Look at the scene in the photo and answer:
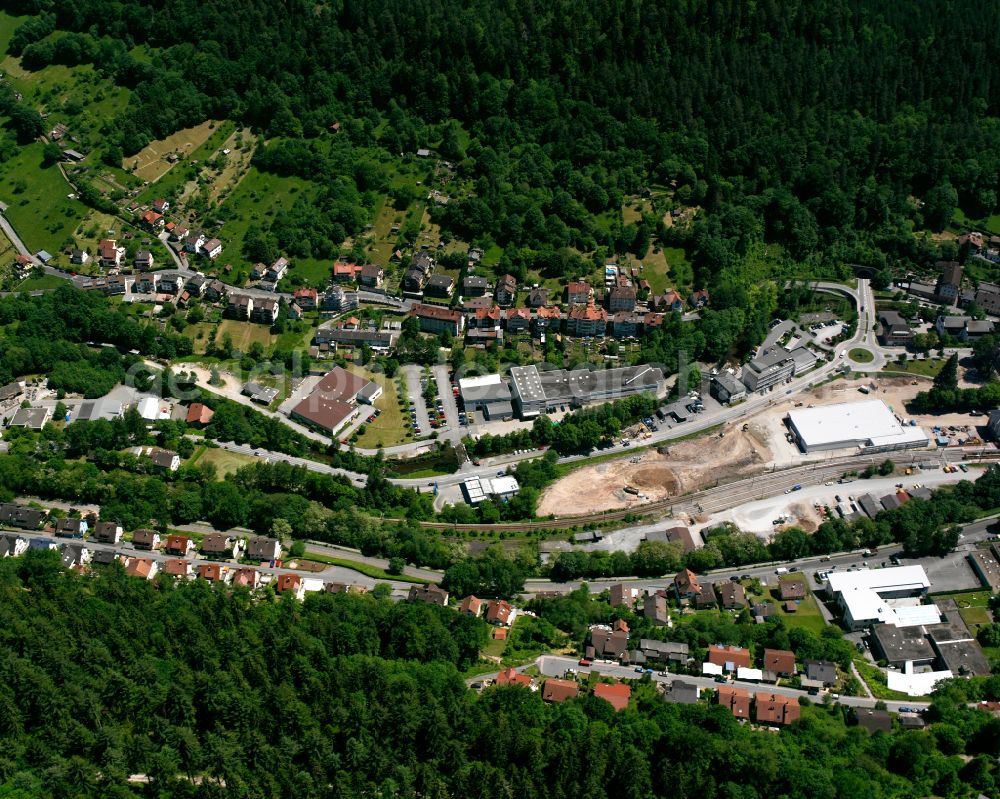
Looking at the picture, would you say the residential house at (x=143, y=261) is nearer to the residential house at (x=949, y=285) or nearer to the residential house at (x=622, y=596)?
the residential house at (x=622, y=596)

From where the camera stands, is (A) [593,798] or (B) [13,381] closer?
(A) [593,798]

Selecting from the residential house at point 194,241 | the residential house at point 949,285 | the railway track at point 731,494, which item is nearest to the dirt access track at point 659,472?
the railway track at point 731,494

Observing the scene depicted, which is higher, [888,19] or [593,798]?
[888,19]

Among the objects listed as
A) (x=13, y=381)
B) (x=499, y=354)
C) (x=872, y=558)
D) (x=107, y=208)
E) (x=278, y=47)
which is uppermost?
(x=278, y=47)

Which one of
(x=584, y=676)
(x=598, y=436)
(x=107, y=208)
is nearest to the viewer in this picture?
(x=584, y=676)

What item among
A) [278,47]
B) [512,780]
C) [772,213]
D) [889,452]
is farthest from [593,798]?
[278,47]

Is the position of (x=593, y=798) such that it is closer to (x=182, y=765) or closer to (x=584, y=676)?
(x=584, y=676)

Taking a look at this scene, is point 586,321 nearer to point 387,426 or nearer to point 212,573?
point 387,426

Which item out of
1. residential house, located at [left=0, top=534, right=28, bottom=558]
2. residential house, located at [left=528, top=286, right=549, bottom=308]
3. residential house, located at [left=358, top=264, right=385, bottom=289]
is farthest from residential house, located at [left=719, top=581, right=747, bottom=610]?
residential house, located at [left=0, top=534, right=28, bottom=558]

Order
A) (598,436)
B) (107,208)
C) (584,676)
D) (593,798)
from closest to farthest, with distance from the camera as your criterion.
Result: (593,798) < (584,676) < (598,436) < (107,208)
